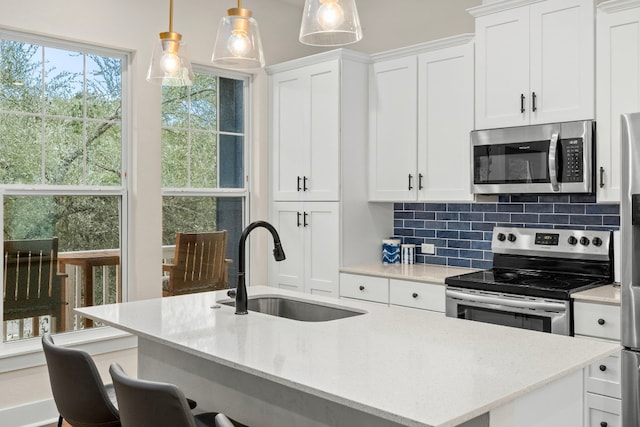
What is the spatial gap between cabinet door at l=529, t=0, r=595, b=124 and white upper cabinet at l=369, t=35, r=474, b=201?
451 millimetres

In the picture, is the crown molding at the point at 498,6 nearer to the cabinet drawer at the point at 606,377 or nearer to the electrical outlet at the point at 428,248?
the electrical outlet at the point at 428,248

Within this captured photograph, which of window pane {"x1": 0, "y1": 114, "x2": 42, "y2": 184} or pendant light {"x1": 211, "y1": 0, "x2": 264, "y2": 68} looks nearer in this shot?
pendant light {"x1": 211, "y1": 0, "x2": 264, "y2": 68}

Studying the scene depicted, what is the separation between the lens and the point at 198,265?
4430 millimetres

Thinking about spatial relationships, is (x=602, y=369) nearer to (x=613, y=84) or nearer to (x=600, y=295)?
(x=600, y=295)

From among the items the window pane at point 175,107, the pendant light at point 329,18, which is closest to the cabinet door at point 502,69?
the pendant light at point 329,18

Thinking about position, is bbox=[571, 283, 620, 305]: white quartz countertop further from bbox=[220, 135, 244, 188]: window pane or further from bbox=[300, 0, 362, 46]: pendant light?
bbox=[220, 135, 244, 188]: window pane

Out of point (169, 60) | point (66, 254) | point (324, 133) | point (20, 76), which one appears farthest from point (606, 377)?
point (20, 76)

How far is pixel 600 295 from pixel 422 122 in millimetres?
1626

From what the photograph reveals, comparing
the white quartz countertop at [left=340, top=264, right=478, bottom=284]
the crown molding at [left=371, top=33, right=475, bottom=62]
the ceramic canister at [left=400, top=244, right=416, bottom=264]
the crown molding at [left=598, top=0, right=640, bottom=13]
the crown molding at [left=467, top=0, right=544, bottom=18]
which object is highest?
the crown molding at [left=467, top=0, right=544, bottom=18]

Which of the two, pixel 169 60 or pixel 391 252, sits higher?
pixel 169 60

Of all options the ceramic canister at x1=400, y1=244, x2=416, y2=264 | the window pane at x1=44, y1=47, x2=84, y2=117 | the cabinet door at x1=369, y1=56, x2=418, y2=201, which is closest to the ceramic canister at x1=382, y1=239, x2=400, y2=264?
the ceramic canister at x1=400, y1=244, x2=416, y2=264

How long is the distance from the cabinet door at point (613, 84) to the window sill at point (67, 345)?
3.08 meters

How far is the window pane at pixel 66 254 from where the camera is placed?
3543 mm

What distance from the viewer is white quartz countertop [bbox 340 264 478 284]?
3.73 meters
